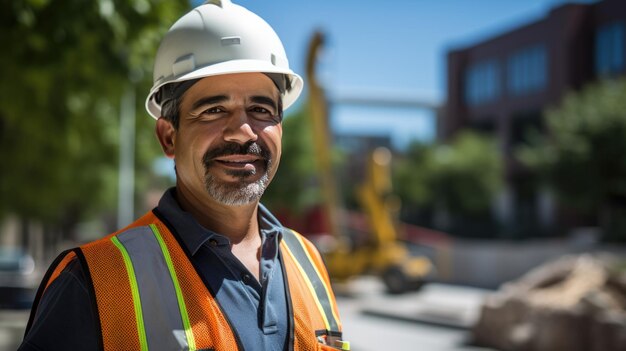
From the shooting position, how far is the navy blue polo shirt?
5.63ft

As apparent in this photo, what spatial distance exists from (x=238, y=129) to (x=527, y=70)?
40.1 metres

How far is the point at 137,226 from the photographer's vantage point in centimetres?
207

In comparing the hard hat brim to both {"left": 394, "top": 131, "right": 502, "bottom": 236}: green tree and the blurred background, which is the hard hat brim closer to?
the blurred background

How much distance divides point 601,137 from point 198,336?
75.4ft

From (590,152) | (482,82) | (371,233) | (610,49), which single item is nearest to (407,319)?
(371,233)

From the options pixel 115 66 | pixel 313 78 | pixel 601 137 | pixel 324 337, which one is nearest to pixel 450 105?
pixel 601 137

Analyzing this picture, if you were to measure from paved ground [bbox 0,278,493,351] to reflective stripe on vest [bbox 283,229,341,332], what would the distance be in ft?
18.3

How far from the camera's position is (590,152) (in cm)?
2284

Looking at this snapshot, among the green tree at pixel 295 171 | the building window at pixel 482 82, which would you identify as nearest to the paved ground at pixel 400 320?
the green tree at pixel 295 171

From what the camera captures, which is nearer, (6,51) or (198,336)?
(198,336)

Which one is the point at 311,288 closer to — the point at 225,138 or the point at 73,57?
the point at 225,138

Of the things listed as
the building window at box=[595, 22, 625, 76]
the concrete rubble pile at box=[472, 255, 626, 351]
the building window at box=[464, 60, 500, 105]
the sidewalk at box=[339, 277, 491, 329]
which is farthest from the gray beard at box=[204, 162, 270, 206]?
the building window at box=[464, 60, 500, 105]

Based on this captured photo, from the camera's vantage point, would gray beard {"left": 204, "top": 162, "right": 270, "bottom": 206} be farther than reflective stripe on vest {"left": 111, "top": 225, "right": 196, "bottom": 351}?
Yes

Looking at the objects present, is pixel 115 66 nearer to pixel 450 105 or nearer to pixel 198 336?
pixel 198 336
